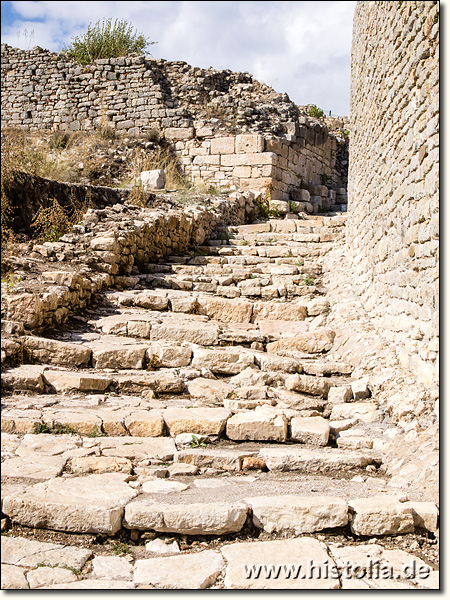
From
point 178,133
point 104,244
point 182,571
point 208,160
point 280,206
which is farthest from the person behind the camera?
point 178,133

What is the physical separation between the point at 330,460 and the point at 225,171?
10.9 metres

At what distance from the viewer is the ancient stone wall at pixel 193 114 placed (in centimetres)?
1375

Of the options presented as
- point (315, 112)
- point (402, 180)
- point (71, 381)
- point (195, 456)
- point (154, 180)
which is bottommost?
point (195, 456)

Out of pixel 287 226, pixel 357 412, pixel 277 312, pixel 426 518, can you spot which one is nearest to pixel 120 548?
pixel 426 518

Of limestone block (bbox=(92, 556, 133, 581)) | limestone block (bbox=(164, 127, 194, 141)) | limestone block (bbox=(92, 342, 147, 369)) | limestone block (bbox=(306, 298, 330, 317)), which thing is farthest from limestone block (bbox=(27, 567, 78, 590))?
limestone block (bbox=(164, 127, 194, 141))

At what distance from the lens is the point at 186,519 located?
2.88 metres

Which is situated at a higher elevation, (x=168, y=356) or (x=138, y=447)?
(x=168, y=356)

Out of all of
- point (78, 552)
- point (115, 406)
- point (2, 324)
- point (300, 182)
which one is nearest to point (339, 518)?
point (78, 552)

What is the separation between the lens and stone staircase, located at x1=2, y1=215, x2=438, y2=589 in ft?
8.75

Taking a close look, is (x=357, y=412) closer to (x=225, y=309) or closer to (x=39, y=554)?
(x=39, y=554)

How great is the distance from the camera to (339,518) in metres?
2.95

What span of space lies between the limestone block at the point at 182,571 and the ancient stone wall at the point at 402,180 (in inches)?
77.2

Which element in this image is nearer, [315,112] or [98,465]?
[98,465]

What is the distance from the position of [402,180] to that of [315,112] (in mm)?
13249
